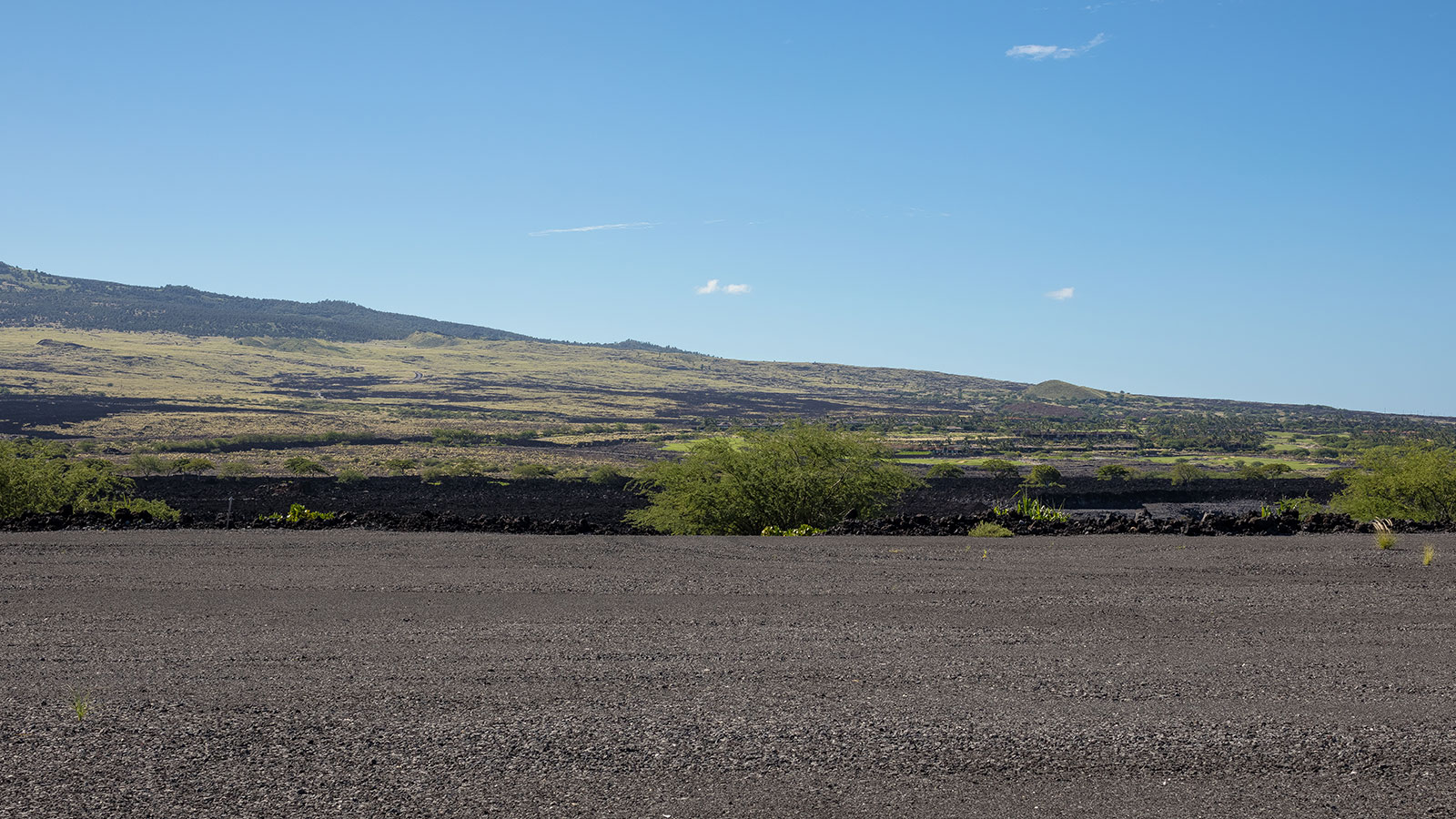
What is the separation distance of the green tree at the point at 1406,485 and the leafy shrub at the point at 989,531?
9.09 meters

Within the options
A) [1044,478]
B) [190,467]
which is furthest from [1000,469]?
[190,467]

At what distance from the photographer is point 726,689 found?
734cm

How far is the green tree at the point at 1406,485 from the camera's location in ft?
66.5

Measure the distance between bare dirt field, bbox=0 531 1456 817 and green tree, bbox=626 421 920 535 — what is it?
6.49 metres

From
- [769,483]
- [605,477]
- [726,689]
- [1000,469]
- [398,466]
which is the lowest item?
[398,466]

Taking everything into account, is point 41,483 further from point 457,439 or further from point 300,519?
point 457,439

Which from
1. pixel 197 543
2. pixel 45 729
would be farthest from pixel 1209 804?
pixel 197 543

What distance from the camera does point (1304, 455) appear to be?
3314 inches

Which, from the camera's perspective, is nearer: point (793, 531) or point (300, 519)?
point (300, 519)

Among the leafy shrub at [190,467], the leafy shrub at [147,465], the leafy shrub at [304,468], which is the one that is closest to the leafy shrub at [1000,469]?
the leafy shrub at [304,468]

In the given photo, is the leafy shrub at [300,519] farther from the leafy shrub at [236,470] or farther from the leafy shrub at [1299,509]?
the leafy shrub at [236,470]

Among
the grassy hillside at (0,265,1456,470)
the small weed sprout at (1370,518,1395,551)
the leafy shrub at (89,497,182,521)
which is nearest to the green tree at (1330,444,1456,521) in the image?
the small weed sprout at (1370,518,1395,551)

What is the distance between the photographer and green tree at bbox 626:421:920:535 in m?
19.9

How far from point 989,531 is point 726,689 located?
1063 cm
